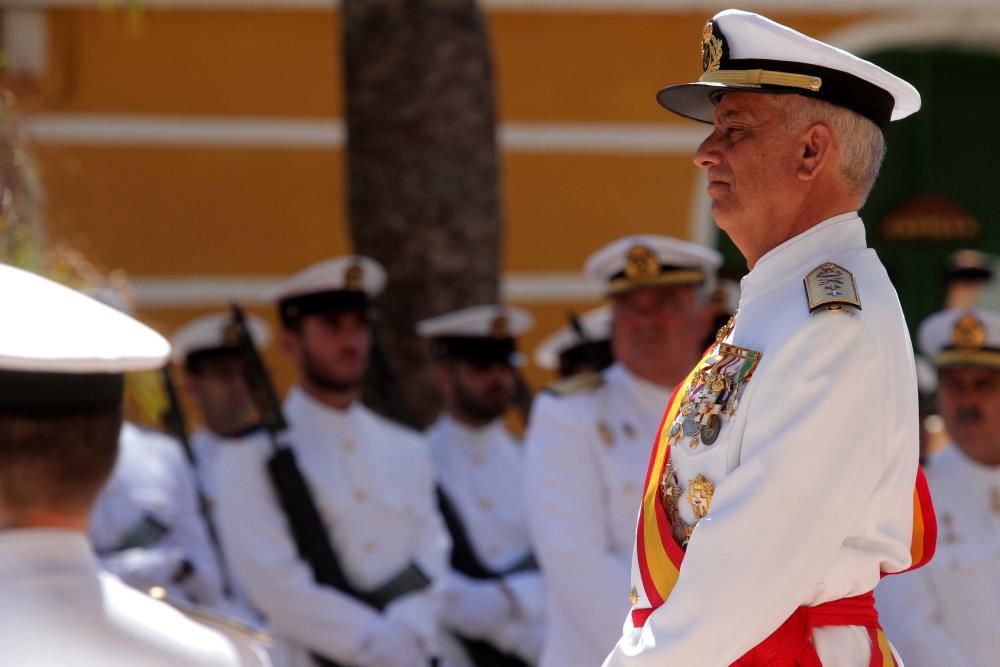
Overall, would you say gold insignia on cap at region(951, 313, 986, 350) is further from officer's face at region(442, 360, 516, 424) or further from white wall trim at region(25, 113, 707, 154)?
white wall trim at region(25, 113, 707, 154)

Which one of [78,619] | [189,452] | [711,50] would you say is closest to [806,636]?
[711,50]

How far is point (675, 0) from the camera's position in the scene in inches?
449

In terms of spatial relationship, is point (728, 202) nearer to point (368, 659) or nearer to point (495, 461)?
point (368, 659)

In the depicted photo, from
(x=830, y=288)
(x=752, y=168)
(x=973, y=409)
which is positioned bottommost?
(x=973, y=409)

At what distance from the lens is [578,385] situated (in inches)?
194

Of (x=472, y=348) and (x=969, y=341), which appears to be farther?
(x=472, y=348)

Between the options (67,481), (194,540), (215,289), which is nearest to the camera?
(67,481)

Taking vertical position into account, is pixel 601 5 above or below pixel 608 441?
above

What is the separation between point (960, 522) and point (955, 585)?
0.27 meters

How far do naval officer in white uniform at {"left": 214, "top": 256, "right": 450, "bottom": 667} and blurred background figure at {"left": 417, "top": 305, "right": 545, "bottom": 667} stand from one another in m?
0.29

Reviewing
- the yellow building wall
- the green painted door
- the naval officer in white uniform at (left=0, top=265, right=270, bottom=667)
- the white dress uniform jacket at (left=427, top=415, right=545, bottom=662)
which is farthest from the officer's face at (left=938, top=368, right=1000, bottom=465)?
the green painted door

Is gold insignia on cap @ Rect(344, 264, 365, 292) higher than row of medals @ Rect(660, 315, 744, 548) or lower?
lower

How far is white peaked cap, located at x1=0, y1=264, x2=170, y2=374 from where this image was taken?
2.00 m

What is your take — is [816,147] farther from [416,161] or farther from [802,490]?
[416,161]
